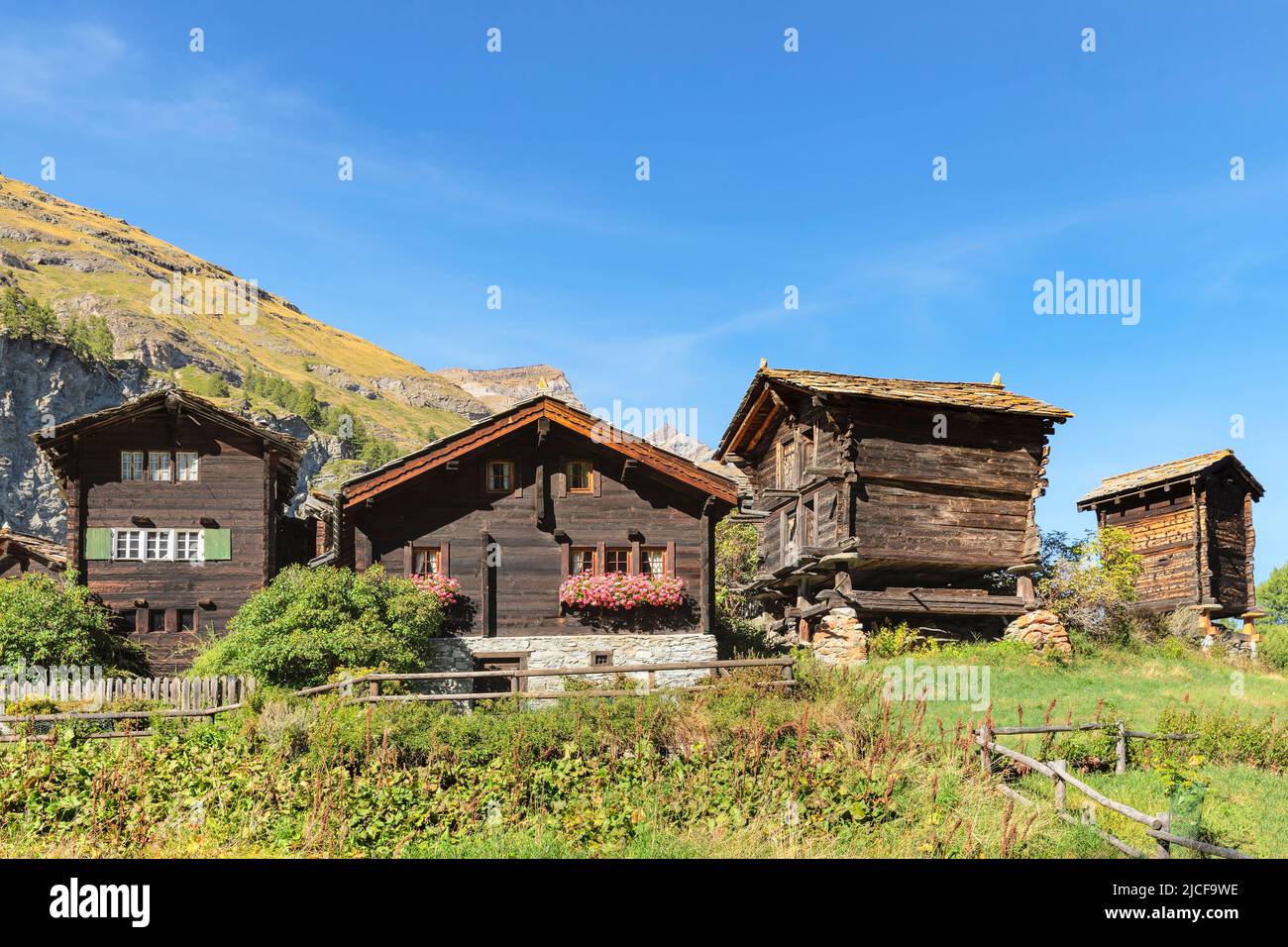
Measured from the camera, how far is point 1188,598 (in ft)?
128

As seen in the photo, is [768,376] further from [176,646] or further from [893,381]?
[176,646]

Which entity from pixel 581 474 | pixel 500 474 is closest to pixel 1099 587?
pixel 581 474

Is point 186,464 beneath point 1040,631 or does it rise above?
above

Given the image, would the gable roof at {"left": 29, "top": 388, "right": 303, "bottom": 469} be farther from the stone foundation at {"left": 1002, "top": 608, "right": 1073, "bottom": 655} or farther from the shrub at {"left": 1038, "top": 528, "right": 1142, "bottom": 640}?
the shrub at {"left": 1038, "top": 528, "right": 1142, "bottom": 640}

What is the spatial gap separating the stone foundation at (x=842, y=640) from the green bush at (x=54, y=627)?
743 inches

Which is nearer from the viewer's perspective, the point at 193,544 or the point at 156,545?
the point at 156,545

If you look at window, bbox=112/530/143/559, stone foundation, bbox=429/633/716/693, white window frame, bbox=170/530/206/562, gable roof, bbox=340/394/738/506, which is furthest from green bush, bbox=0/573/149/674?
stone foundation, bbox=429/633/716/693

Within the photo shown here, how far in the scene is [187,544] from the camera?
30.1 m

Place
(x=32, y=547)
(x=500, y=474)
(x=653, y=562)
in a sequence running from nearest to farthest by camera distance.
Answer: (x=500, y=474), (x=653, y=562), (x=32, y=547)

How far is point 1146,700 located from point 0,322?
98.7m

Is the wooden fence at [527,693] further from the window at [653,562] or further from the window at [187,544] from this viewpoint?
the window at [187,544]

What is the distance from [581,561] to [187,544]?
11230 mm

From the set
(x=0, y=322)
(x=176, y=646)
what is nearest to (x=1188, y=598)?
(x=176, y=646)

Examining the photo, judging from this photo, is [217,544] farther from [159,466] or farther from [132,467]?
[132,467]
